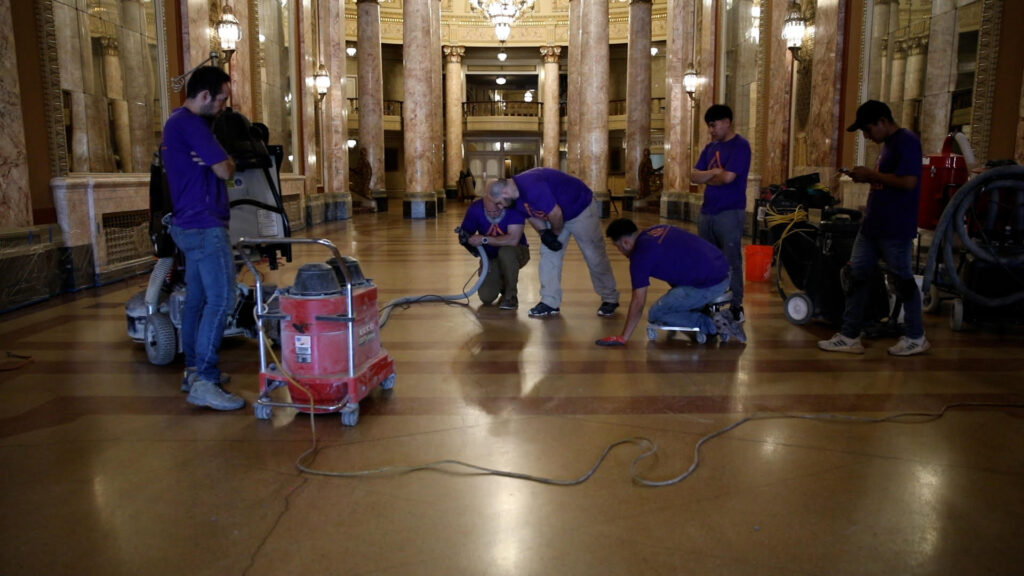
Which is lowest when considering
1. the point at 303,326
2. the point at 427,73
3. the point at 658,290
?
the point at 658,290

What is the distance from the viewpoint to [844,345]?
16.0 ft

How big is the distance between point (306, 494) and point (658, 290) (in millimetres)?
5323

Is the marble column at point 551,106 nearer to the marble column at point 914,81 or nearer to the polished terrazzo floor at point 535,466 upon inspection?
the marble column at point 914,81

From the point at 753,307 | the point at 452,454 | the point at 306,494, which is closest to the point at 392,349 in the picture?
the point at 452,454

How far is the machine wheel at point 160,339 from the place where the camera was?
178 inches

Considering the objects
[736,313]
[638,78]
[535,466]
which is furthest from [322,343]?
[638,78]

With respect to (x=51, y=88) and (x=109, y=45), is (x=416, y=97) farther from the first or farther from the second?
(x=51, y=88)

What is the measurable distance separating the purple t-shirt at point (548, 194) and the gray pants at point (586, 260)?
0.32 ft

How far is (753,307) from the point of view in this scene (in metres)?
6.52

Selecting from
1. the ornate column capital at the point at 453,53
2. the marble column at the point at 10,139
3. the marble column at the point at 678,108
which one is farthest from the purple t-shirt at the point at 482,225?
the ornate column capital at the point at 453,53

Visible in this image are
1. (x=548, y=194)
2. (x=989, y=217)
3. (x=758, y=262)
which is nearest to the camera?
(x=989, y=217)

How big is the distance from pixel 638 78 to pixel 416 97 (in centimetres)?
670

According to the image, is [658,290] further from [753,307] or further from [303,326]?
[303,326]

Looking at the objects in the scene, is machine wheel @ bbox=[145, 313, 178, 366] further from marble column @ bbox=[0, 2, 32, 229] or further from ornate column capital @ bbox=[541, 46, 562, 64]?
ornate column capital @ bbox=[541, 46, 562, 64]
